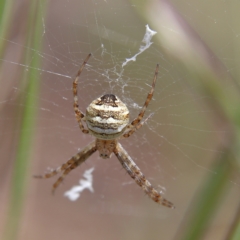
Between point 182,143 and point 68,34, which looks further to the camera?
point 182,143

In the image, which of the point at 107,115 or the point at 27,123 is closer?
the point at 27,123

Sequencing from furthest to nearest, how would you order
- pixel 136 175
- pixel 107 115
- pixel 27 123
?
pixel 136 175, pixel 107 115, pixel 27 123

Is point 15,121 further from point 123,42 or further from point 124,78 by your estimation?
point 124,78

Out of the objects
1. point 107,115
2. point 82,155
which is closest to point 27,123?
point 107,115

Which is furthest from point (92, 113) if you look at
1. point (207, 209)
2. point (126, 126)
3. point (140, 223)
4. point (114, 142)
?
point (140, 223)

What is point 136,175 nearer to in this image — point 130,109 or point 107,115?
Result: point 130,109

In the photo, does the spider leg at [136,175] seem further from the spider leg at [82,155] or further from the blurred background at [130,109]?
the blurred background at [130,109]
